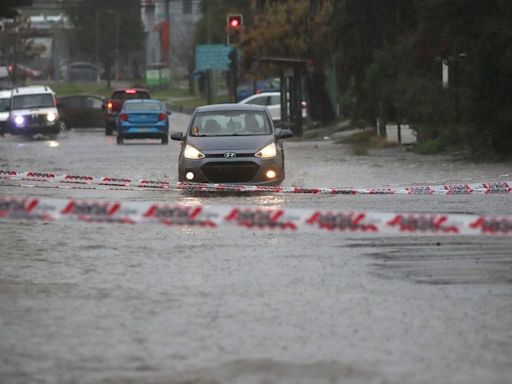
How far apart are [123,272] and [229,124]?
1086 centimetres

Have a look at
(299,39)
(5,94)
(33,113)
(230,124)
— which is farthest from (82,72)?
(230,124)

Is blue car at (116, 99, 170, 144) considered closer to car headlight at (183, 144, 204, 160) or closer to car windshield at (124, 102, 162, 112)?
car windshield at (124, 102, 162, 112)

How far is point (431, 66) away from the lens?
38.0 meters

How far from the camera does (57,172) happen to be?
29844 millimetres

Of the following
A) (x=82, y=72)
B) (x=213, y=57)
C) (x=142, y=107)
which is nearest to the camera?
(x=142, y=107)

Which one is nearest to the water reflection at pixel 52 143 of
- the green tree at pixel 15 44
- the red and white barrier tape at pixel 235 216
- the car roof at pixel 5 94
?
the car roof at pixel 5 94

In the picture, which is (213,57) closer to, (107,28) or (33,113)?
(33,113)

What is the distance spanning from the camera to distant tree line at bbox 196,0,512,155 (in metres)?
30.2

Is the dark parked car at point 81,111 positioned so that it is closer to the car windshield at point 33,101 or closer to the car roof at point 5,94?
the car roof at point 5,94

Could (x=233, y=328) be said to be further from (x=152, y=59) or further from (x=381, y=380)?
(x=152, y=59)

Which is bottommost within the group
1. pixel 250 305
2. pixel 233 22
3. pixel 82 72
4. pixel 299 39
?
pixel 82 72

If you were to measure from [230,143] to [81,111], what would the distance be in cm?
3820

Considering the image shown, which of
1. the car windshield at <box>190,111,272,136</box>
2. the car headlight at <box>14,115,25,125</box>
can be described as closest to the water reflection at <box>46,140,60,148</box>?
the car headlight at <box>14,115,25,125</box>

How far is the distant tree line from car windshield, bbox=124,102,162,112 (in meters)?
5.91
